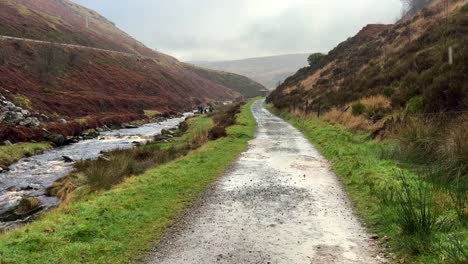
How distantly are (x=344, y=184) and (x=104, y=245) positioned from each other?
833 centimetres

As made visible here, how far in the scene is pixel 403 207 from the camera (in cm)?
819

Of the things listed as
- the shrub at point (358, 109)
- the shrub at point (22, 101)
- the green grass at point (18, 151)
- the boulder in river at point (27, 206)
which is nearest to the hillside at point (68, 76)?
the shrub at point (22, 101)

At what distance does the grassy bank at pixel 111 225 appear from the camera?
25.8ft

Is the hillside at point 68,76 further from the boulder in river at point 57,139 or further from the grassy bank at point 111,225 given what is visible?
the grassy bank at point 111,225

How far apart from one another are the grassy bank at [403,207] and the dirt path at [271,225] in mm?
466

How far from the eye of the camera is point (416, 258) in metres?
7.28

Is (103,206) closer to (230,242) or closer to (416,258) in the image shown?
(230,242)

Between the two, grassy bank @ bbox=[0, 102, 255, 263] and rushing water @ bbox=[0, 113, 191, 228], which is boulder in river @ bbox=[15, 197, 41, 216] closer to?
rushing water @ bbox=[0, 113, 191, 228]

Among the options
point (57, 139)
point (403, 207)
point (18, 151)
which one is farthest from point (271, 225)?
point (57, 139)

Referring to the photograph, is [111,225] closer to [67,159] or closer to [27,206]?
[27,206]

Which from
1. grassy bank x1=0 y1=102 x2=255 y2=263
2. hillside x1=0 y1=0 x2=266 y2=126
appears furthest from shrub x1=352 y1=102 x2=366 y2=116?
hillside x1=0 y1=0 x2=266 y2=126

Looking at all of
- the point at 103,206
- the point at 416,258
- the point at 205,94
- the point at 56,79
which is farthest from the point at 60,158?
the point at 205,94

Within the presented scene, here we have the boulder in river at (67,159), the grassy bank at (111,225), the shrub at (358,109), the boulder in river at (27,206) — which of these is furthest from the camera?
the shrub at (358,109)

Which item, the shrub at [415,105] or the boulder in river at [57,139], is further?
the boulder in river at [57,139]
